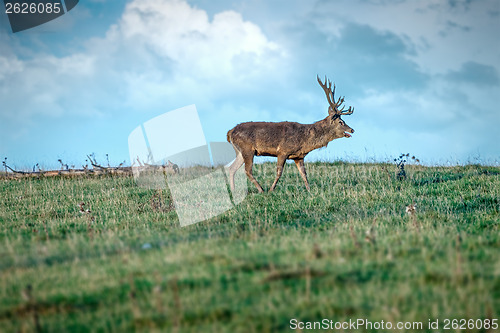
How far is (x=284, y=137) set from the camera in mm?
14844

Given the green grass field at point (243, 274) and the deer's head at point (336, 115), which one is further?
the deer's head at point (336, 115)

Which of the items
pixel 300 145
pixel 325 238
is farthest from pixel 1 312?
pixel 300 145

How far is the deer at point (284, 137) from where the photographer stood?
14.8 metres

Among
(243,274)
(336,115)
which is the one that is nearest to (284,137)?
(336,115)

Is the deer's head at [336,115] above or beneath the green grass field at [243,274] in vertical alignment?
above

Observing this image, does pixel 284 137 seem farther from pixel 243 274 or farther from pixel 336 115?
pixel 243 274

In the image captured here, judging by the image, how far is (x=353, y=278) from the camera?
4.90m

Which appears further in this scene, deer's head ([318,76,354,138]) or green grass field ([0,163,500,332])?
deer's head ([318,76,354,138])

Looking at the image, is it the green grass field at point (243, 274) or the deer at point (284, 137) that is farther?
the deer at point (284, 137)

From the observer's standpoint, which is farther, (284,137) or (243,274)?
(284,137)

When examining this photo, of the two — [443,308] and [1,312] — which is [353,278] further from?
[1,312]

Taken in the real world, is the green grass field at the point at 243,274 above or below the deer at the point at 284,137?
below

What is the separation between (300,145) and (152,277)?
10525 millimetres

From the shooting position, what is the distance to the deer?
14.8 meters
